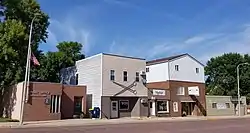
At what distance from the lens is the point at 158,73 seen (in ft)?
163

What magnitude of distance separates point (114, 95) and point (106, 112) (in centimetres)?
236

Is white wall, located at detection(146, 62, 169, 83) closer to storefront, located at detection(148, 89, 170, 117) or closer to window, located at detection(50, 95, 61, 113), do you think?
storefront, located at detection(148, 89, 170, 117)

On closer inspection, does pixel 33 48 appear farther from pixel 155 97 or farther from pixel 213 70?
pixel 213 70

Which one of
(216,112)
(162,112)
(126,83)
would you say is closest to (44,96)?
(126,83)

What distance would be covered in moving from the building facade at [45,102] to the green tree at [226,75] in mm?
43576

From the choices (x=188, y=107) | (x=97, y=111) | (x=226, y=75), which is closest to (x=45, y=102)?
(x=97, y=111)

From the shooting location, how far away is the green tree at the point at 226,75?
231ft

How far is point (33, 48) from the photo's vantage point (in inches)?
1561

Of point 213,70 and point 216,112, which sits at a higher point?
point 213,70

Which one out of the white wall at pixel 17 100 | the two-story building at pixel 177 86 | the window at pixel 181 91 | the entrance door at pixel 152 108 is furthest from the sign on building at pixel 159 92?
the white wall at pixel 17 100

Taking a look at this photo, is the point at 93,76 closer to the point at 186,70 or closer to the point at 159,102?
the point at 159,102

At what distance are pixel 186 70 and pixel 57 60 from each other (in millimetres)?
20424

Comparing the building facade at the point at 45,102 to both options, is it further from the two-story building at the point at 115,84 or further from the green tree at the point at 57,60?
the green tree at the point at 57,60

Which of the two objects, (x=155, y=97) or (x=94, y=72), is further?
(x=155, y=97)
